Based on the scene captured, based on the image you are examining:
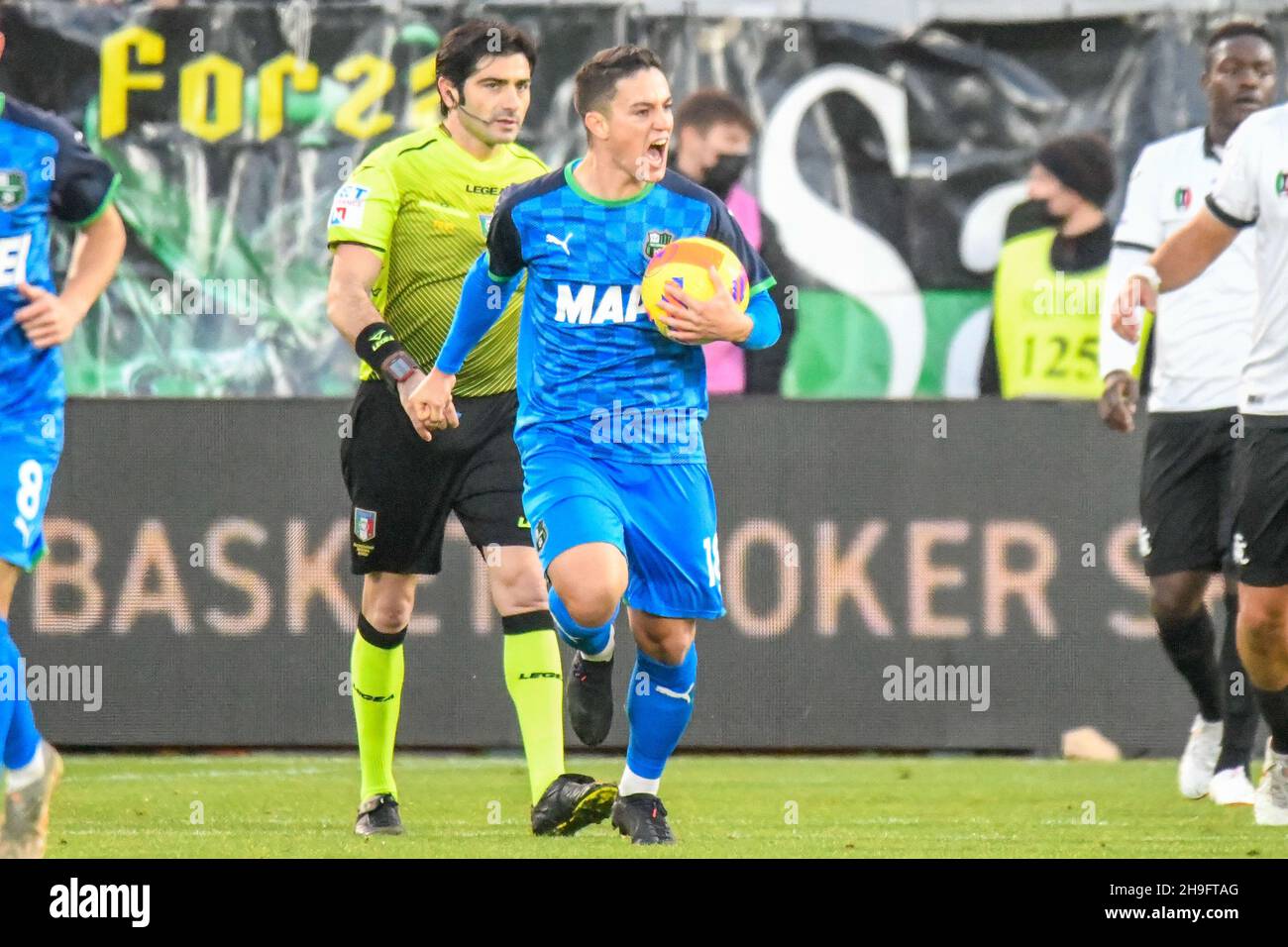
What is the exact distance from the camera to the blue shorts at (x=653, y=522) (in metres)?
6.83

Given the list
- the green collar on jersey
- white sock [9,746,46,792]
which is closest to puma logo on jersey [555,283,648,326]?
the green collar on jersey

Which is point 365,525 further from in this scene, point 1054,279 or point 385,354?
point 1054,279

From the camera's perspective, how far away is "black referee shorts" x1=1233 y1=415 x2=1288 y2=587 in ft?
24.1

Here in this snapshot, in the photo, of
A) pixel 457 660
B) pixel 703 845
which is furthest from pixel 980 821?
pixel 457 660

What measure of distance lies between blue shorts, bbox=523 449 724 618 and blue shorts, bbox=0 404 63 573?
1.37m

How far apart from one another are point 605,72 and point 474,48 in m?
0.80

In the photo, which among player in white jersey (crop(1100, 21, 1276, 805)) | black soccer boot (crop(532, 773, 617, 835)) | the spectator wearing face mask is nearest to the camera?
black soccer boot (crop(532, 773, 617, 835))

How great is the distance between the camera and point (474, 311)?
7109 millimetres

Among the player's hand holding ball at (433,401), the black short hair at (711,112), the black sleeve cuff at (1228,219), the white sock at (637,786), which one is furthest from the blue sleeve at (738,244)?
the black short hair at (711,112)

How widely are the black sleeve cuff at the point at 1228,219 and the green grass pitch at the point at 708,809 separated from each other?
191cm

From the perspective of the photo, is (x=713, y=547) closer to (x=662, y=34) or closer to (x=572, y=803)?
(x=572, y=803)

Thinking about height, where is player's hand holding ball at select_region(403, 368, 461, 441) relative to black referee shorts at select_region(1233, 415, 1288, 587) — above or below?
above

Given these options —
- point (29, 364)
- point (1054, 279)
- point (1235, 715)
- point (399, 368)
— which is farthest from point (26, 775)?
point (1054, 279)

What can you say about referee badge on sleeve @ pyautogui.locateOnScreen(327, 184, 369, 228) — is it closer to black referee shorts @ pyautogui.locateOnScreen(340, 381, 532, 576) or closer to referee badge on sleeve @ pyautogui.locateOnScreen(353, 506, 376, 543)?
black referee shorts @ pyautogui.locateOnScreen(340, 381, 532, 576)
